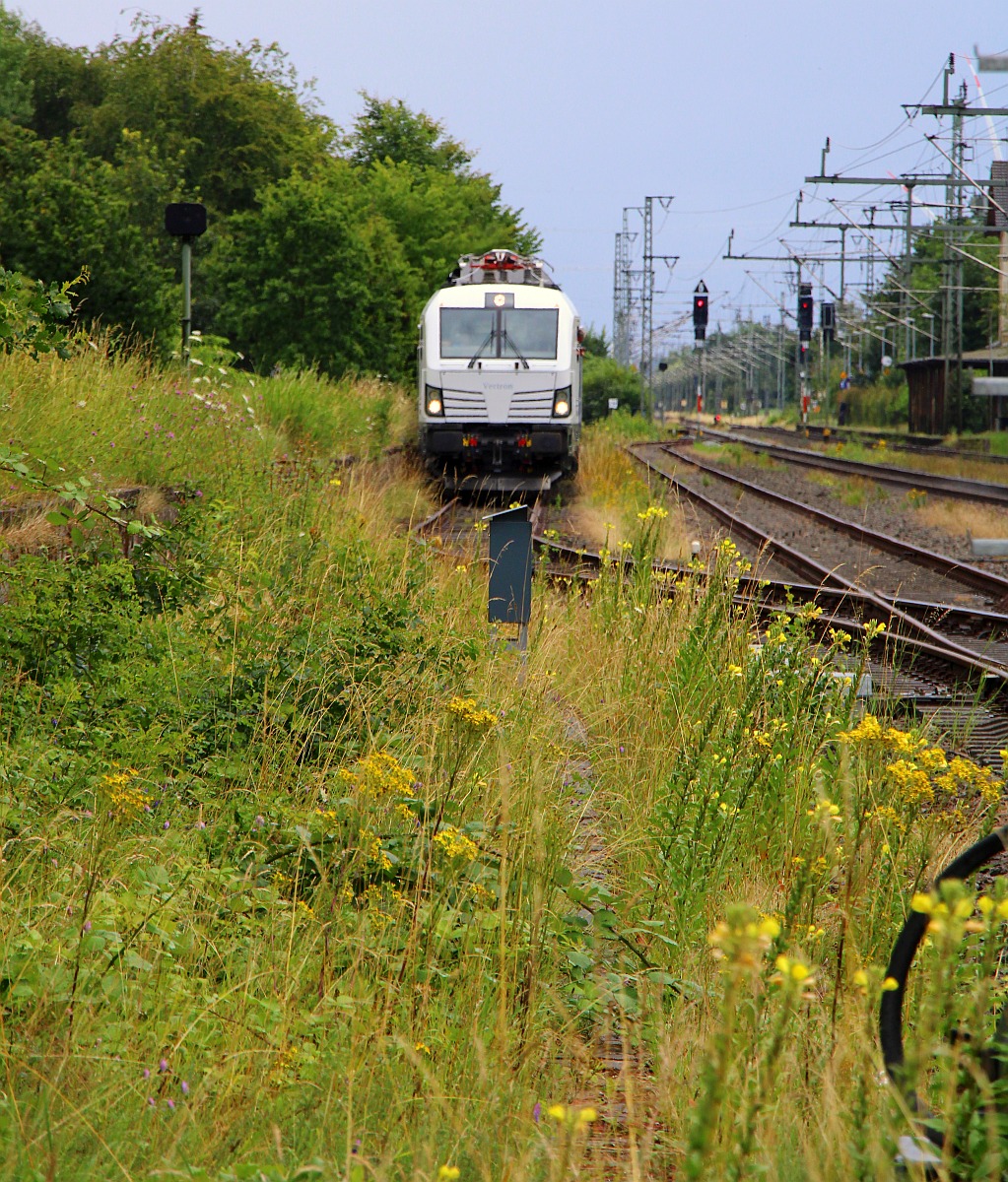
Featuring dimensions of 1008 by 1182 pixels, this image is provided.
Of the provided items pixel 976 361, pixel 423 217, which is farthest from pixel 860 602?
pixel 976 361

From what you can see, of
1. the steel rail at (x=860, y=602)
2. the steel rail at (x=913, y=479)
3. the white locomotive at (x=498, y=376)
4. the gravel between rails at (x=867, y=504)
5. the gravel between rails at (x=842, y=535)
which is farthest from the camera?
the steel rail at (x=913, y=479)

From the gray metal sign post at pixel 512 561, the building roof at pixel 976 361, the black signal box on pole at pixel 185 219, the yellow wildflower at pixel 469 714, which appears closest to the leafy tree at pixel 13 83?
the building roof at pixel 976 361

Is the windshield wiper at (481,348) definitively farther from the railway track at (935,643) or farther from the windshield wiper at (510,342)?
the railway track at (935,643)

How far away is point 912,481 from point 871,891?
22269 millimetres

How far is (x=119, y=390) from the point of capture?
952cm

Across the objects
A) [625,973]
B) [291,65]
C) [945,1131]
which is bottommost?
[625,973]

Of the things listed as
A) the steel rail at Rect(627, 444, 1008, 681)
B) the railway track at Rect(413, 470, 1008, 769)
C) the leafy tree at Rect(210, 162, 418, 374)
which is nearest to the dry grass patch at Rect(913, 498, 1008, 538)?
the steel rail at Rect(627, 444, 1008, 681)

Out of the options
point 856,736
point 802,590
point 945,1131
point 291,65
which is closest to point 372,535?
point 802,590

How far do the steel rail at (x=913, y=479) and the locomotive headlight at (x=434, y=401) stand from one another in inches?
326

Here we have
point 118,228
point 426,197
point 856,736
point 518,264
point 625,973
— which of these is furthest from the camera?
point 426,197

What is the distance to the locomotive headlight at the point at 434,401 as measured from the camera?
18.4 m

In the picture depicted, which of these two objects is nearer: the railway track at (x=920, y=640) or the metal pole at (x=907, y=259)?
the railway track at (x=920, y=640)

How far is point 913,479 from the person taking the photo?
1011 inches

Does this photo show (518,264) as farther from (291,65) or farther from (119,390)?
(291,65)
